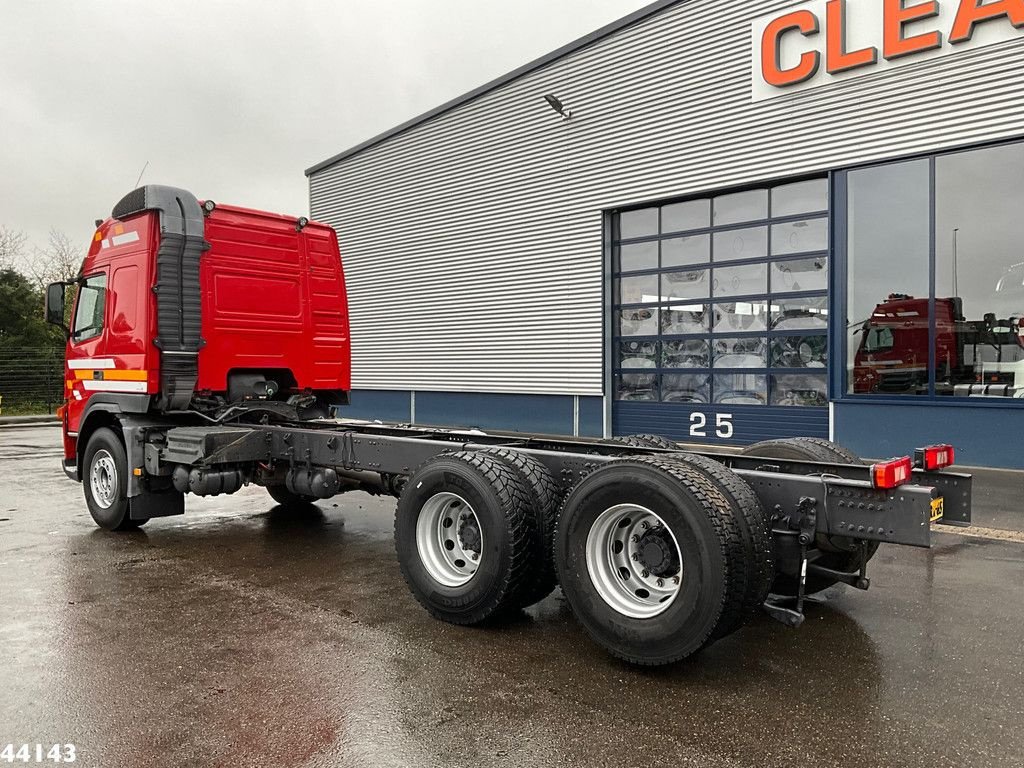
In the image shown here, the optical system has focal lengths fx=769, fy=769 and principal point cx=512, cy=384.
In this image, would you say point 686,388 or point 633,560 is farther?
point 686,388

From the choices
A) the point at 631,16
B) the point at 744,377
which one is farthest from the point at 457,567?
the point at 631,16

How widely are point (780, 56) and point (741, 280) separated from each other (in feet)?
11.3

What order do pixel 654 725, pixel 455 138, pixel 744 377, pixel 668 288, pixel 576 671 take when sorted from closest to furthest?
pixel 654 725 → pixel 576 671 → pixel 744 377 → pixel 668 288 → pixel 455 138

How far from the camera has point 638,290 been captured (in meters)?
14.1

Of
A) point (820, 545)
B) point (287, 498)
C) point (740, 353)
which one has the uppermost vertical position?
point (740, 353)

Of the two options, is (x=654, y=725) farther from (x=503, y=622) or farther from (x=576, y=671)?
(x=503, y=622)

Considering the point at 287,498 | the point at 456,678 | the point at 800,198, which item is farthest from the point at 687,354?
the point at 456,678

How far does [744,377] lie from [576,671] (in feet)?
31.9

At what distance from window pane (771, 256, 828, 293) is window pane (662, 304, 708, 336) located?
4.26ft

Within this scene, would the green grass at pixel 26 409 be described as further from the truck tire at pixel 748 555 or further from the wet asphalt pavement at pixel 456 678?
the truck tire at pixel 748 555

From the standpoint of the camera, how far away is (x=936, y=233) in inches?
428

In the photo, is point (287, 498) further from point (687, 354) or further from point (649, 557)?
point (687, 354)

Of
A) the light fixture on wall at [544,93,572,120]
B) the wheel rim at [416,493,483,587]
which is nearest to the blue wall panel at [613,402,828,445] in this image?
the light fixture on wall at [544,93,572,120]

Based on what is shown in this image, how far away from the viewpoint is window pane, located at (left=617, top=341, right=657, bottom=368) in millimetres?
13891
